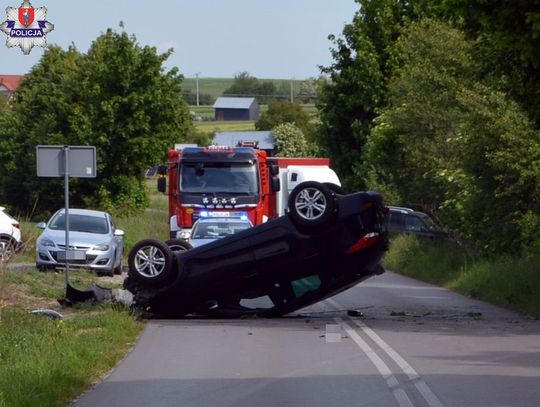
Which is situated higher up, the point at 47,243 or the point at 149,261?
the point at 149,261

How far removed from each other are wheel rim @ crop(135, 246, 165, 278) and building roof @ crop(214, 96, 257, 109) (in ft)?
442

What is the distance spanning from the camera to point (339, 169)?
173 ft

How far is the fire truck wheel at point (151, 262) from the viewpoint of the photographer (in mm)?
17906

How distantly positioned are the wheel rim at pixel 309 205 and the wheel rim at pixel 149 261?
2328 millimetres

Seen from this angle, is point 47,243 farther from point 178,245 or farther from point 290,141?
point 290,141

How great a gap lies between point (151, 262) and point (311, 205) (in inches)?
108

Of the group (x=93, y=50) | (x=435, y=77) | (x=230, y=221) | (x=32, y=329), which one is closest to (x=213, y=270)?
(x=32, y=329)

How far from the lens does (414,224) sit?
36688 mm

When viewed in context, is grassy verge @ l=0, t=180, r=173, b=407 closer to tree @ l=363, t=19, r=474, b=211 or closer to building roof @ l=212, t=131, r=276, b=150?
tree @ l=363, t=19, r=474, b=211

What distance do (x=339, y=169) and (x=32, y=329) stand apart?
127 ft

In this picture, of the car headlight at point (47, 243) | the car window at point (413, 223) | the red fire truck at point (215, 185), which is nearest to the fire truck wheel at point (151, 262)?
the red fire truck at point (215, 185)

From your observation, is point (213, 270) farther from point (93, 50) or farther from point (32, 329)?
point (93, 50)

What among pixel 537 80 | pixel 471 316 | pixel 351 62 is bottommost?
pixel 471 316

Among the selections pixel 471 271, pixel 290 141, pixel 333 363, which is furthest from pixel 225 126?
pixel 333 363
